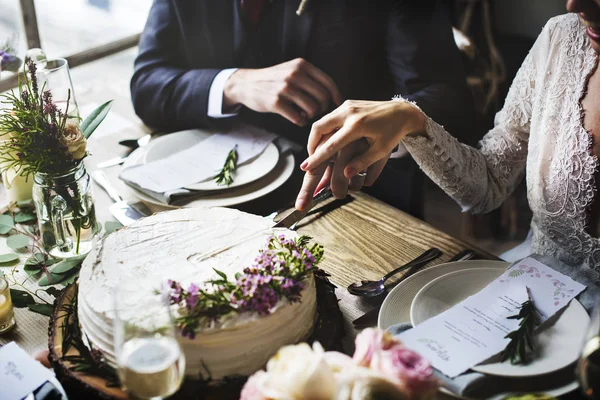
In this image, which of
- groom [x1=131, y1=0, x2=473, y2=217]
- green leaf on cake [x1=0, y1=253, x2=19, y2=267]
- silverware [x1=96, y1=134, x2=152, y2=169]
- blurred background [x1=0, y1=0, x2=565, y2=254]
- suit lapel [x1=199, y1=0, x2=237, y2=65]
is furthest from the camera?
blurred background [x1=0, y1=0, x2=565, y2=254]

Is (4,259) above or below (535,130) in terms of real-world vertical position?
below

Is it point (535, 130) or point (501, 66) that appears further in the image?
point (501, 66)

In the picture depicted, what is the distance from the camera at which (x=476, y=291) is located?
115cm

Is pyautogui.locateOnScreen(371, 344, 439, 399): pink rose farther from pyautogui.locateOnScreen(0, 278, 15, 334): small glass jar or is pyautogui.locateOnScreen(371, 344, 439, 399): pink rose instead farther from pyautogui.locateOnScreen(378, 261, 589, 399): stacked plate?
pyautogui.locateOnScreen(0, 278, 15, 334): small glass jar

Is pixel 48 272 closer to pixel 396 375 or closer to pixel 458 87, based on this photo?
pixel 396 375

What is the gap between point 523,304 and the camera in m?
1.05

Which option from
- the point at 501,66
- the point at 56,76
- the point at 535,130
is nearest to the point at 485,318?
the point at 535,130

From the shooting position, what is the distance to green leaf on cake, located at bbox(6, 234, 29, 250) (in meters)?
1.33

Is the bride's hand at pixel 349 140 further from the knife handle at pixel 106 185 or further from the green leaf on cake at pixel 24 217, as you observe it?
the green leaf on cake at pixel 24 217

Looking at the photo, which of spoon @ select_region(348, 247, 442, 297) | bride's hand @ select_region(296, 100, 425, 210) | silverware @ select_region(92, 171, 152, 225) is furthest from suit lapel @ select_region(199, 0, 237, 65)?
spoon @ select_region(348, 247, 442, 297)

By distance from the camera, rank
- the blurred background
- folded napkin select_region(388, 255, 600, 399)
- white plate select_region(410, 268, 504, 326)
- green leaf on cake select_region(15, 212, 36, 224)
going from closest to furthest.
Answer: folded napkin select_region(388, 255, 600, 399) → white plate select_region(410, 268, 504, 326) → green leaf on cake select_region(15, 212, 36, 224) → the blurred background

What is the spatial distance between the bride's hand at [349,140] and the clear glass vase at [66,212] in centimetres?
44

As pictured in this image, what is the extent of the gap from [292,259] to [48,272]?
21.5 inches

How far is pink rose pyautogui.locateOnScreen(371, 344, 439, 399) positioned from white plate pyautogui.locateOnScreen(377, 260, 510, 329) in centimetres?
30
